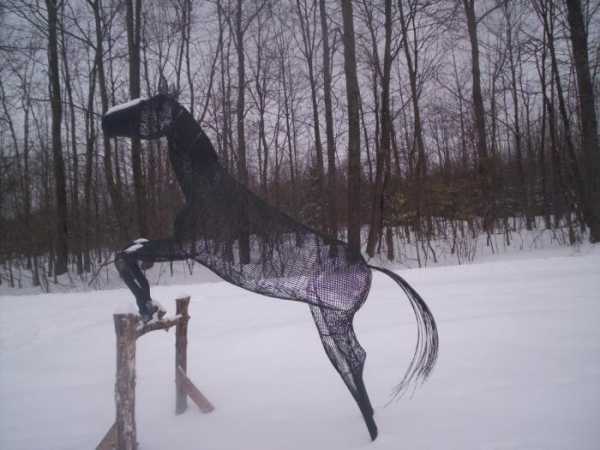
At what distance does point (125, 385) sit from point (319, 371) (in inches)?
72.8

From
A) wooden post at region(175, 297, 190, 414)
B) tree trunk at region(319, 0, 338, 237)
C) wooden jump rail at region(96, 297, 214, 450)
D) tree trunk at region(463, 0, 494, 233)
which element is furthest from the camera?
tree trunk at region(463, 0, 494, 233)

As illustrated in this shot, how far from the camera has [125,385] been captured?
2088 millimetres

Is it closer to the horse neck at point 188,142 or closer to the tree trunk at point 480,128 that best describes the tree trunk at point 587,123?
the tree trunk at point 480,128

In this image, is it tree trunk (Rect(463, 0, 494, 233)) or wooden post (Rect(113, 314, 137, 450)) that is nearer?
wooden post (Rect(113, 314, 137, 450))

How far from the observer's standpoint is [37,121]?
53.9 ft

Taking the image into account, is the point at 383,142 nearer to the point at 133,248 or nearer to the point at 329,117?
the point at 329,117

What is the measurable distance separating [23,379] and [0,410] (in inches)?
19.9

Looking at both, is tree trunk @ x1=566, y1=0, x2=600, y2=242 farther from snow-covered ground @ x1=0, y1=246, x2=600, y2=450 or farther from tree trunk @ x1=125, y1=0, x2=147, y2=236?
tree trunk @ x1=125, y1=0, x2=147, y2=236

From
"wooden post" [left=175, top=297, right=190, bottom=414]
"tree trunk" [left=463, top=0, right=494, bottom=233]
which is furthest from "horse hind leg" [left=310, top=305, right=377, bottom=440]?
"tree trunk" [left=463, top=0, right=494, bottom=233]

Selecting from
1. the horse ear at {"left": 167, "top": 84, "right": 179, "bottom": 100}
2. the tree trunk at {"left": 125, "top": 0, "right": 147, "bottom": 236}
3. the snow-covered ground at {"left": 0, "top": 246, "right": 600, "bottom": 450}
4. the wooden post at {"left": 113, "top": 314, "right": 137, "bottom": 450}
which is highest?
the tree trunk at {"left": 125, "top": 0, "right": 147, "bottom": 236}

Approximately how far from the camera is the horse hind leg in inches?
80.9

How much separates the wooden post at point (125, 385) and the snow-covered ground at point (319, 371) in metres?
0.53

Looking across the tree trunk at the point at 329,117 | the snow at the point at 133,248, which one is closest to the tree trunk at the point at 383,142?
the tree trunk at the point at 329,117

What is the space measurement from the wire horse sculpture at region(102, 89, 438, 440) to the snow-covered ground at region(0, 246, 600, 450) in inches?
35.3
